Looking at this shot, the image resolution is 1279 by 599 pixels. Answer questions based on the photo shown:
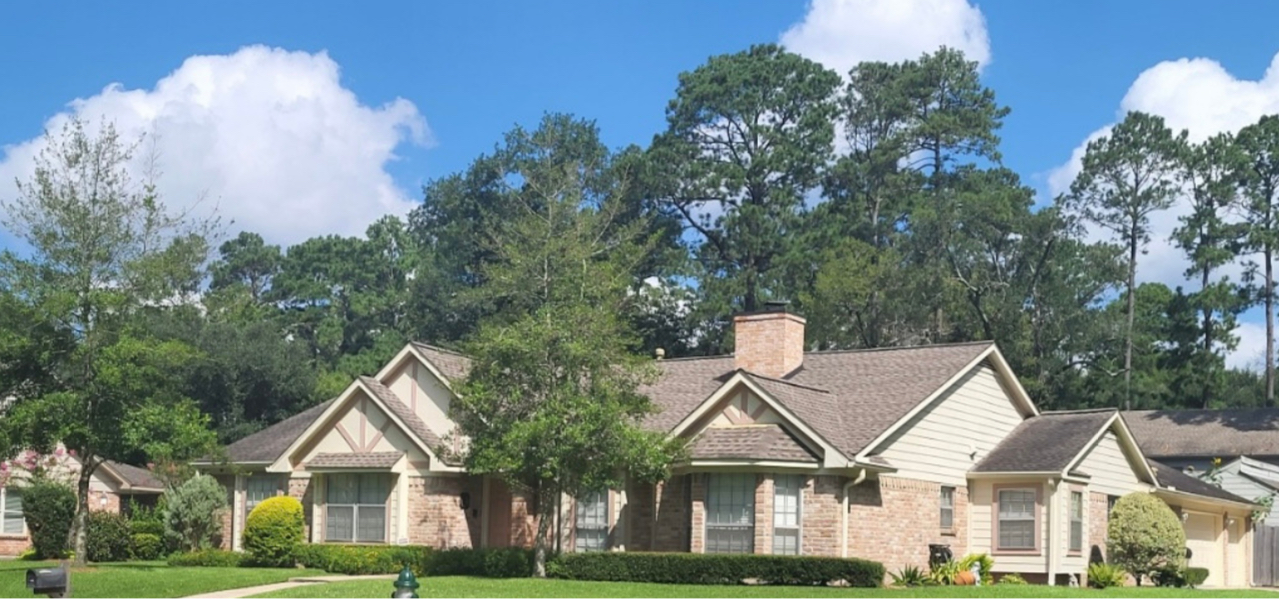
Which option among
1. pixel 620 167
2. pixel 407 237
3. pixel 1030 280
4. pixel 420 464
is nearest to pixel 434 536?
pixel 420 464

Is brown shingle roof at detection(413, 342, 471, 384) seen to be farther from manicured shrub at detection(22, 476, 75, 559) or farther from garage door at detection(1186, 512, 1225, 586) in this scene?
garage door at detection(1186, 512, 1225, 586)

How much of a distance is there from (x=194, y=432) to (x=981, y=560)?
16.7m

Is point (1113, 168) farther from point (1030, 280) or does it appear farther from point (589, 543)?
point (589, 543)

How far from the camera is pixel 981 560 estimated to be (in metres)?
32.0

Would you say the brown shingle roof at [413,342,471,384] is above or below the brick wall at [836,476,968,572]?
above

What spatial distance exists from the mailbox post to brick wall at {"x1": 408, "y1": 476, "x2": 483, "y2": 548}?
1771cm

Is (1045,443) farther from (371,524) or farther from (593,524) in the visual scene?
(371,524)

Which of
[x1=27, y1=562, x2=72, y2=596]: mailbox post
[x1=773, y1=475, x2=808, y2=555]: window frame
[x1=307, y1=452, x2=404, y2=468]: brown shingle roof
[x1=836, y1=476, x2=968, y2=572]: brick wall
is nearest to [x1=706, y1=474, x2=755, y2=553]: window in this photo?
[x1=773, y1=475, x2=808, y2=555]: window frame

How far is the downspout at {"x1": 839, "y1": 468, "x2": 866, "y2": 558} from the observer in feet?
96.9

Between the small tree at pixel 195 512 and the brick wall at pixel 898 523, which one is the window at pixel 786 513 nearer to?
the brick wall at pixel 898 523

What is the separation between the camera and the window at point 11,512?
43.3m

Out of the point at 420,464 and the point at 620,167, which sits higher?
the point at 620,167

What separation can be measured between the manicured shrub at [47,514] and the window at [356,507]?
9.93m

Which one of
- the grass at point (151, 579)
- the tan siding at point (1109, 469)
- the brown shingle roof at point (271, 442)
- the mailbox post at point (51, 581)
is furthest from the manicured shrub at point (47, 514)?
the tan siding at point (1109, 469)
